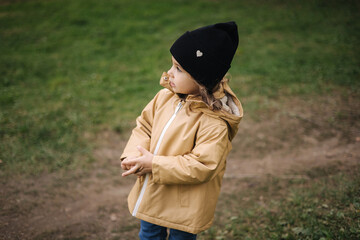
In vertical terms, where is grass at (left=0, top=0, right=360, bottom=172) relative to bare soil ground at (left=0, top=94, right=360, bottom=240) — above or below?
above

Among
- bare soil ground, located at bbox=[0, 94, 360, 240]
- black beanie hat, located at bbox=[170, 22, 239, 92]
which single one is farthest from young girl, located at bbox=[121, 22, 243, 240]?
bare soil ground, located at bbox=[0, 94, 360, 240]

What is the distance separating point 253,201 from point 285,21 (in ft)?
27.2

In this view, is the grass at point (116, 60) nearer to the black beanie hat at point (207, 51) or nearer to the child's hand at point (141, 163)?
the child's hand at point (141, 163)

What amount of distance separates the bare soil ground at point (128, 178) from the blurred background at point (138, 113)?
0.06ft

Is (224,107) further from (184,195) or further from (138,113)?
(138,113)

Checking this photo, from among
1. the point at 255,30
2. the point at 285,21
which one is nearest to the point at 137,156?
the point at 255,30

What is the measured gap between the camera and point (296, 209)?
3205 millimetres

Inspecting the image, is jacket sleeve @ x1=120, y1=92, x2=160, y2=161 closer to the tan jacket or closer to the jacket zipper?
the tan jacket

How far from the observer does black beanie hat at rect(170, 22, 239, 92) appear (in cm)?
185

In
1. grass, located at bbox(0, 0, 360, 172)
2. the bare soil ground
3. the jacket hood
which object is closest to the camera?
the jacket hood

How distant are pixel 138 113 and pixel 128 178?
169 cm

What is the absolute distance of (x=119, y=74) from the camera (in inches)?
270

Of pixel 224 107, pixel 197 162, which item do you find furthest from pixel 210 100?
pixel 197 162

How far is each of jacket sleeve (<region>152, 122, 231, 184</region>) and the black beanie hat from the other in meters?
0.37
